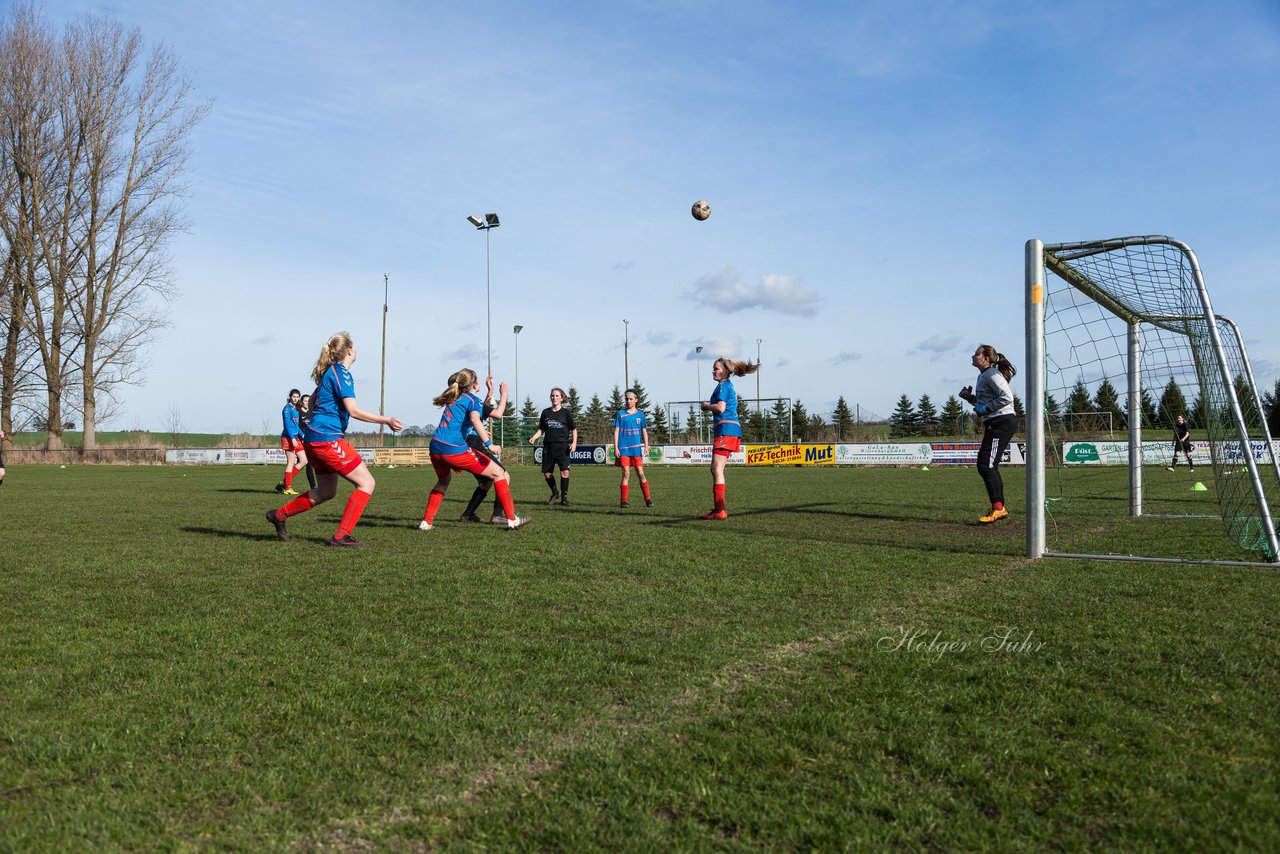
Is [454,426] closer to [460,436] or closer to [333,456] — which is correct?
[460,436]

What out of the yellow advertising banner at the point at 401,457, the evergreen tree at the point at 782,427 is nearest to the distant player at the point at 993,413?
the evergreen tree at the point at 782,427

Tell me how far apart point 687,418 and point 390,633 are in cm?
3770

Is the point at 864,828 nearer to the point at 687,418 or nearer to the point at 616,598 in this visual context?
the point at 616,598

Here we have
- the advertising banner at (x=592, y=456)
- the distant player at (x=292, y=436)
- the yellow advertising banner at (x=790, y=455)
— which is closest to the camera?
the distant player at (x=292, y=436)

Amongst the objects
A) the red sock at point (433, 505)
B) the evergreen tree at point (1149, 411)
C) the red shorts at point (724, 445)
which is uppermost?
the evergreen tree at point (1149, 411)

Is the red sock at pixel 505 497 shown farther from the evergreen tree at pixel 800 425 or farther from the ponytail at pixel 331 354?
the evergreen tree at pixel 800 425

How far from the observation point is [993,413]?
33.9 feet

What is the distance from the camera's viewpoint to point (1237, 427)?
7.29 metres

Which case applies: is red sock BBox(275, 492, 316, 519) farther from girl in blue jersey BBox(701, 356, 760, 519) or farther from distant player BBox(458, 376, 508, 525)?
girl in blue jersey BBox(701, 356, 760, 519)

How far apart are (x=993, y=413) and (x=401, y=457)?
34.4 m

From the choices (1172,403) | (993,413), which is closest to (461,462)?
(993,413)

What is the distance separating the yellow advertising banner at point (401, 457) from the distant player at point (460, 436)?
31.3m

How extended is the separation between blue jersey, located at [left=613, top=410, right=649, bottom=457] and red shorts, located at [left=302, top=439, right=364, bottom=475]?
647 centimetres

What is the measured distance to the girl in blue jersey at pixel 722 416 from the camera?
430 inches
